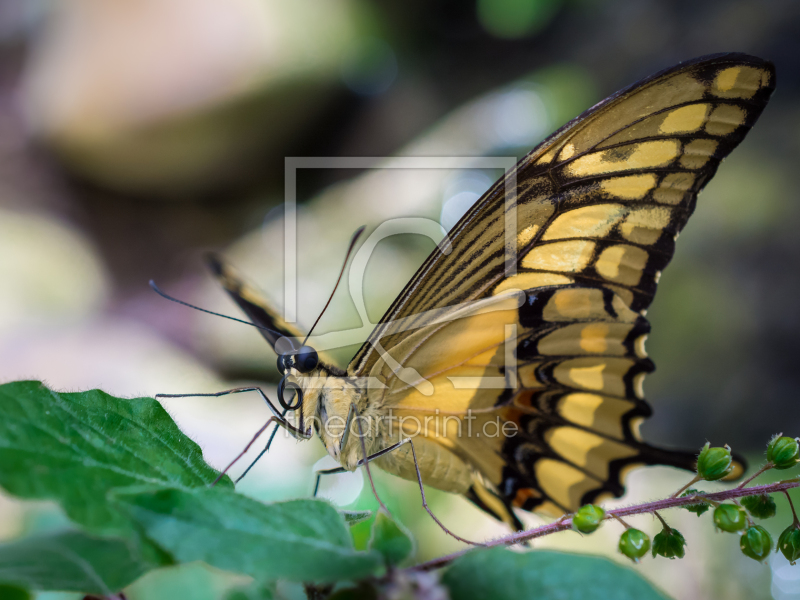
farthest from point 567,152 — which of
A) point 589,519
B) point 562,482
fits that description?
point 562,482

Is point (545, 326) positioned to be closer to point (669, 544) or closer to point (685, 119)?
point (685, 119)

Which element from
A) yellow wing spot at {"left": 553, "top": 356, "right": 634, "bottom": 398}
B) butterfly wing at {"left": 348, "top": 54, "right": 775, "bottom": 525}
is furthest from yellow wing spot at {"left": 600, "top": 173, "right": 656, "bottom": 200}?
yellow wing spot at {"left": 553, "top": 356, "right": 634, "bottom": 398}

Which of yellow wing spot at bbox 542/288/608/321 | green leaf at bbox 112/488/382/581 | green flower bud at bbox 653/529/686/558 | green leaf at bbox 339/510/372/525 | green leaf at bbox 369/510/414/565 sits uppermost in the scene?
yellow wing spot at bbox 542/288/608/321

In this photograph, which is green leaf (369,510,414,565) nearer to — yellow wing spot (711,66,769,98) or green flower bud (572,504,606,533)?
green flower bud (572,504,606,533)

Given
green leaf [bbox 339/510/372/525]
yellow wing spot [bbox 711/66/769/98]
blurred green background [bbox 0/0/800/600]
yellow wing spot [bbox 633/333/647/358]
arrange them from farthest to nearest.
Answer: blurred green background [bbox 0/0/800/600], yellow wing spot [bbox 633/333/647/358], yellow wing spot [bbox 711/66/769/98], green leaf [bbox 339/510/372/525]

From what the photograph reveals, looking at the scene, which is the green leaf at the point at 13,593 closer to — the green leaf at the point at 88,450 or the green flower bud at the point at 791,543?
the green leaf at the point at 88,450

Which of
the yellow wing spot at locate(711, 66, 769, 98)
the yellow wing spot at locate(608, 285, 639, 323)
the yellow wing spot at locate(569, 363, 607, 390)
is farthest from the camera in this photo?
the yellow wing spot at locate(569, 363, 607, 390)

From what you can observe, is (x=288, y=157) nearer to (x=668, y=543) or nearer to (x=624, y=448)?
(x=624, y=448)
